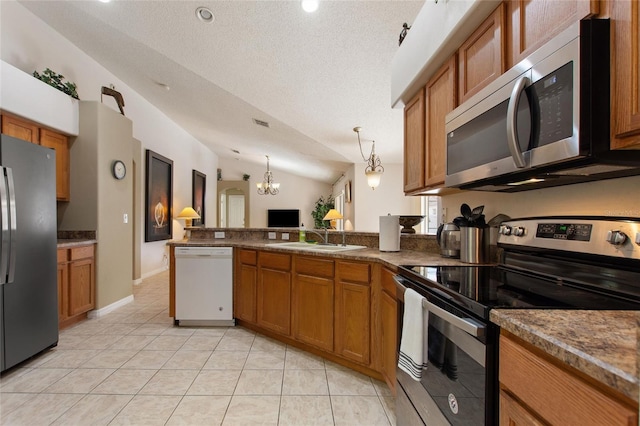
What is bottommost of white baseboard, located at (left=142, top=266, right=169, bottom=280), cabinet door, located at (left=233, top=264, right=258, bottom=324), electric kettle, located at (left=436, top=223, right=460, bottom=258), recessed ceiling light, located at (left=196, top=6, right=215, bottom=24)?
white baseboard, located at (left=142, top=266, right=169, bottom=280)

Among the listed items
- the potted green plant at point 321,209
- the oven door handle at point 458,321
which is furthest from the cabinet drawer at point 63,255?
the potted green plant at point 321,209

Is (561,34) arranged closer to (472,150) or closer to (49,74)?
(472,150)

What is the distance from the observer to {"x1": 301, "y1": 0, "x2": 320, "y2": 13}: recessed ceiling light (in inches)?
84.0

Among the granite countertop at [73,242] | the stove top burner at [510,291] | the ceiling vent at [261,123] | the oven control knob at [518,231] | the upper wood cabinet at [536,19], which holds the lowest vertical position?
the granite countertop at [73,242]

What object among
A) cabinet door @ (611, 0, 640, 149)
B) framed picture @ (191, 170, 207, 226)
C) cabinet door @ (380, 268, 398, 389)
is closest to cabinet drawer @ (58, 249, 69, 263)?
cabinet door @ (380, 268, 398, 389)

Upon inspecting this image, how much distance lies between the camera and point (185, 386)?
6.51 ft

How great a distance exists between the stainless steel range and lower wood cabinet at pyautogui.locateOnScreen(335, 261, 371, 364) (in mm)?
614

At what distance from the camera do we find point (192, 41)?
9.98 feet

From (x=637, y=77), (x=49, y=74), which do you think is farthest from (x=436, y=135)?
(x=49, y=74)

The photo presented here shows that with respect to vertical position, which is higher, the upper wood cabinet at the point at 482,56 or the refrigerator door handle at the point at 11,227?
the upper wood cabinet at the point at 482,56

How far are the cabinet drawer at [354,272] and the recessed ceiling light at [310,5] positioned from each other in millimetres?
1930

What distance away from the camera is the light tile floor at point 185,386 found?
1680 mm

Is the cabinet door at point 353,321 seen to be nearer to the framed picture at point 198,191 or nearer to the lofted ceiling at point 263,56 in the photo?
the lofted ceiling at point 263,56

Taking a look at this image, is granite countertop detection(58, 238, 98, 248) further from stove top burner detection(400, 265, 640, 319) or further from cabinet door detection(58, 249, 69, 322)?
stove top burner detection(400, 265, 640, 319)
